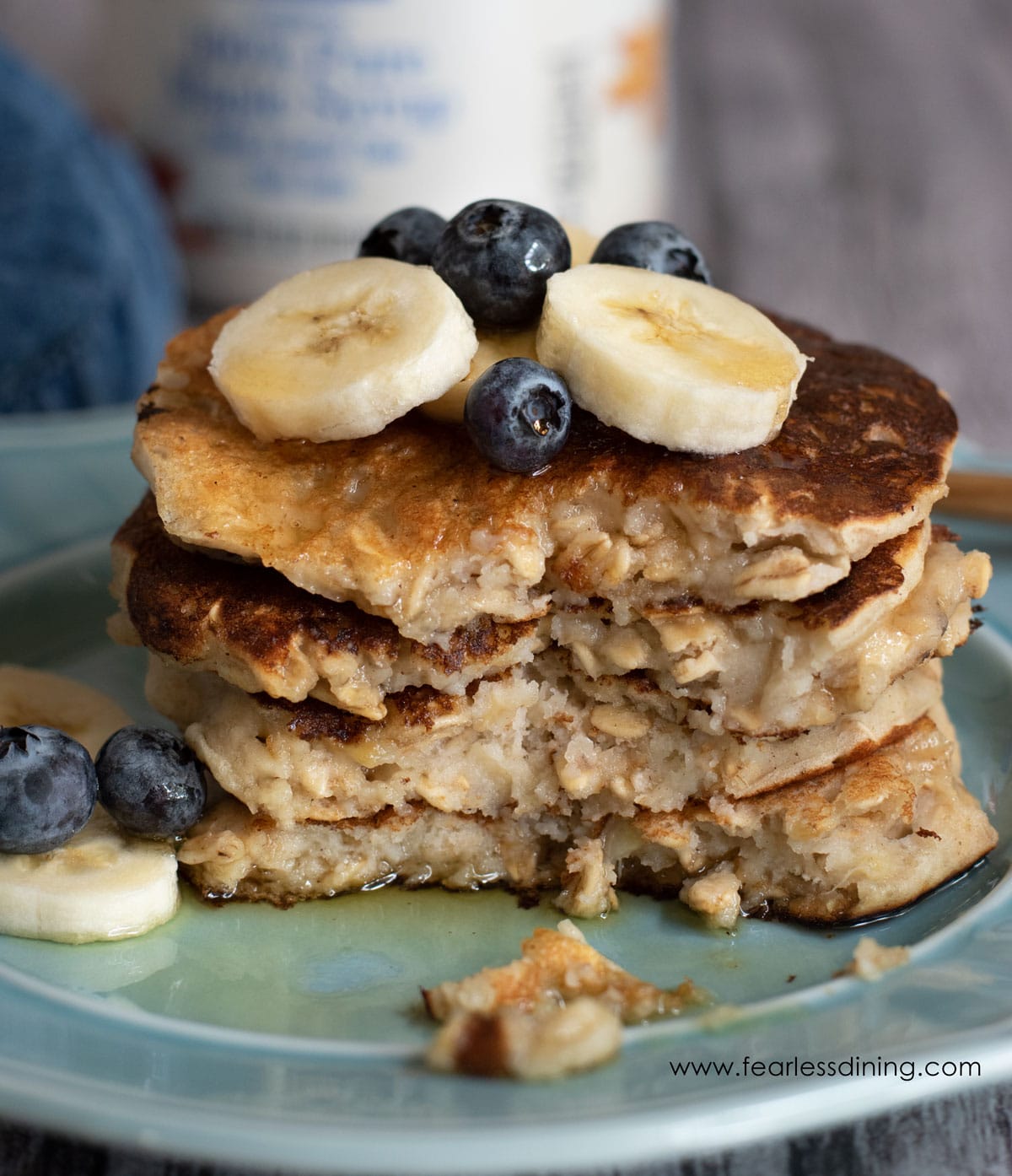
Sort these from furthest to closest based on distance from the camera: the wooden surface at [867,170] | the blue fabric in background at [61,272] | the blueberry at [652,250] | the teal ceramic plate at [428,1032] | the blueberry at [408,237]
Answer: the wooden surface at [867,170], the blue fabric in background at [61,272], the blueberry at [408,237], the blueberry at [652,250], the teal ceramic plate at [428,1032]

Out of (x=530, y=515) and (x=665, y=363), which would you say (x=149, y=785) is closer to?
(x=530, y=515)

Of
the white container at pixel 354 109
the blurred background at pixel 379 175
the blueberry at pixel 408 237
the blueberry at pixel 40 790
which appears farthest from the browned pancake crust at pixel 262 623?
the white container at pixel 354 109

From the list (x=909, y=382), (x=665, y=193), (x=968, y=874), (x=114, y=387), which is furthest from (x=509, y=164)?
(x=968, y=874)

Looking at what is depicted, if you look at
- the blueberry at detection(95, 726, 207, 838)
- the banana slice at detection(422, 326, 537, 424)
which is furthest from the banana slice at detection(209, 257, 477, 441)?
the blueberry at detection(95, 726, 207, 838)

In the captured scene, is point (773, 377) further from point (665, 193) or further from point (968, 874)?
point (665, 193)

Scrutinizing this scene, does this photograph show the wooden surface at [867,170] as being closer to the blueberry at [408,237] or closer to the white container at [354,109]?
the white container at [354,109]

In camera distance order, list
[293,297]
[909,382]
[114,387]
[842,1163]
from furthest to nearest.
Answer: [114,387]
[909,382]
[293,297]
[842,1163]

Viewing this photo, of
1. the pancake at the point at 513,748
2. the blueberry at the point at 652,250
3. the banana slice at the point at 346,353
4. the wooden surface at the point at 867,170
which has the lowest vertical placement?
the wooden surface at the point at 867,170
